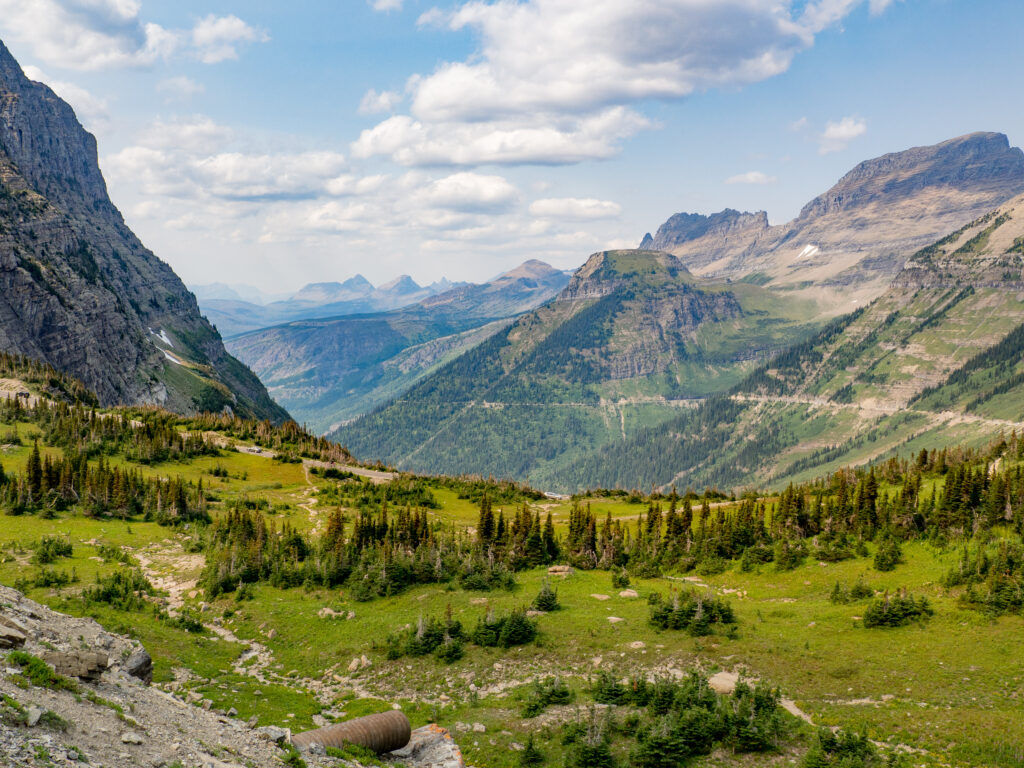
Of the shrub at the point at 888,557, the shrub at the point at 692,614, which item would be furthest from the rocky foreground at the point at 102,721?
the shrub at the point at 888,557

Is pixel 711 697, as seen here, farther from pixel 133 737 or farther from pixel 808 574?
pixel 808 574

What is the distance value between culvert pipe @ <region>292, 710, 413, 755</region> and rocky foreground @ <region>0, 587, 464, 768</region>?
0.91 m

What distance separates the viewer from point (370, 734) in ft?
97.7

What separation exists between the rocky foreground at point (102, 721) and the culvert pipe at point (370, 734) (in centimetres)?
91

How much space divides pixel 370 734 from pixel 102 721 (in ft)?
40.4

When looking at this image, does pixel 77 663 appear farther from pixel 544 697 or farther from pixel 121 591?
pixel 121 591

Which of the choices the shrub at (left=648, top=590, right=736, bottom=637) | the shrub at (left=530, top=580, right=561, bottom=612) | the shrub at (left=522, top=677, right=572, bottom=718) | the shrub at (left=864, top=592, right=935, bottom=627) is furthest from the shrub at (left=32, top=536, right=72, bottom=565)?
the shrub at (left=864, top=592, right=935, bottom=627)

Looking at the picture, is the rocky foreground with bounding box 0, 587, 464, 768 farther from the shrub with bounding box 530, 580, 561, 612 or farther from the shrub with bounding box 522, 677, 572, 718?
the shrub with bounding box 530, 580, 561, 612

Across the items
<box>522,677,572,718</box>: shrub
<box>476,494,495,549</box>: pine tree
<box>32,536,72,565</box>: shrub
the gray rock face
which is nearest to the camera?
the gray rock face

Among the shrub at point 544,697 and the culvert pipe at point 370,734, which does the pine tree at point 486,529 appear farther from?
the culvert pipe at point 370,734

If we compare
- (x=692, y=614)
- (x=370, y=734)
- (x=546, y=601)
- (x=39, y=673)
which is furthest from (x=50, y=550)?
(x=692, y=614)

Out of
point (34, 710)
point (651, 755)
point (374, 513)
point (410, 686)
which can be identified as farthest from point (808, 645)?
point (374, 513)

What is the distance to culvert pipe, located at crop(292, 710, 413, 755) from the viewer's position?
28.7m

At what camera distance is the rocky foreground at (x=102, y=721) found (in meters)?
18.8
